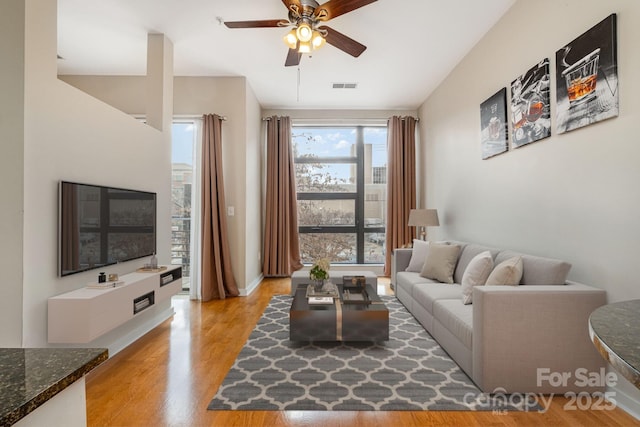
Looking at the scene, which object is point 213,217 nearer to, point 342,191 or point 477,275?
point 342,191

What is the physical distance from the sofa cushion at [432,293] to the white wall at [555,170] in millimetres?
647

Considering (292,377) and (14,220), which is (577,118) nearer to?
(292,377)

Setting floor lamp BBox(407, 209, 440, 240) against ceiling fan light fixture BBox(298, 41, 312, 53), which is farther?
floor lamp BBox(407, 209, 440, 240)

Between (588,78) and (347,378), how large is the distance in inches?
99.0

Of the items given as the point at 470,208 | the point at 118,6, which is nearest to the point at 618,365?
the point at 470,208

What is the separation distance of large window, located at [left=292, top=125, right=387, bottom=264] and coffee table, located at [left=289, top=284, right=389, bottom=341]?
3156 millimetres

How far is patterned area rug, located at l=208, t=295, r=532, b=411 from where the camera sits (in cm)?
195

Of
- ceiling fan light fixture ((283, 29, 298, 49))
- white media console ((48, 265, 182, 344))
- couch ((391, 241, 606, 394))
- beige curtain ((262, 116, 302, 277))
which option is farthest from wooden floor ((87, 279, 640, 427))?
ceiling fan light fixture ((283, 29, 298, 49))

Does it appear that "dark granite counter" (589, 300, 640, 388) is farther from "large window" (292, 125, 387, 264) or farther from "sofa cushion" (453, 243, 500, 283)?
"large window" (292, 125, 387, 264)

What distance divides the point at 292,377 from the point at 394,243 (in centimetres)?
374

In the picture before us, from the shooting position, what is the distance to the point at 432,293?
3.03m

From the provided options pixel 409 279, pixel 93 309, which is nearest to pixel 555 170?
pixel 409 279

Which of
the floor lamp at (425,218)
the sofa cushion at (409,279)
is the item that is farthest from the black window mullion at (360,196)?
the sofa cushion at (409,279)

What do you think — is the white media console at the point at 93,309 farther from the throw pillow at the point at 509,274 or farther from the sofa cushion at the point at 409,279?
the throw pillow at the point at 509,274
